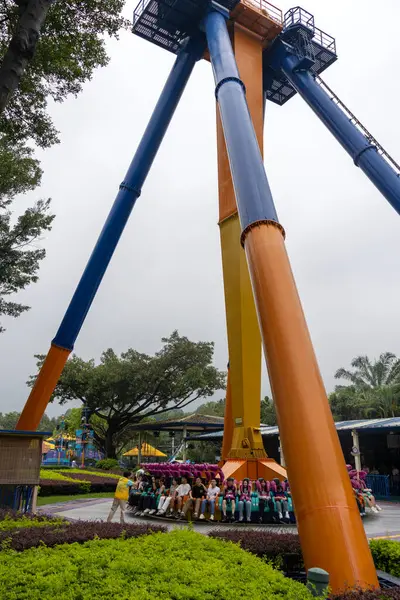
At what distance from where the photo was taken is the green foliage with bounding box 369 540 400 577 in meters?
6.62

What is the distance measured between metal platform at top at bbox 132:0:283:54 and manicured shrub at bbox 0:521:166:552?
17.4m

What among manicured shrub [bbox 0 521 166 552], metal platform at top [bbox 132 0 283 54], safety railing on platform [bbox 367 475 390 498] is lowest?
manicured shrub [bbox 0 521 166 552]

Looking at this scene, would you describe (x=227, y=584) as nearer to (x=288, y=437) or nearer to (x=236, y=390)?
(x=288, y=437)

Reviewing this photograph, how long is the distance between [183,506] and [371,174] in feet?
37.9

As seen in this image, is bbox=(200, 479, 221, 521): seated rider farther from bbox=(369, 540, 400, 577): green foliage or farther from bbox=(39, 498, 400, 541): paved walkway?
bbox=(369, 540, 400, 577): green foliage

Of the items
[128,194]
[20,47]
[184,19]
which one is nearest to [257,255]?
[20,47]

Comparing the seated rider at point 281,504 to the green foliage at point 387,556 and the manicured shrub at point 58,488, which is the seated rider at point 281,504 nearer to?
the green foliage at point 387,556

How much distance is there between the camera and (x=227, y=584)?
15.6 feet

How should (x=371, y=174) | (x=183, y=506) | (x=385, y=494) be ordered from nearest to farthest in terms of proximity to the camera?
(x=183, y=506) → (x=371, y=174) → (x=385, y=494)

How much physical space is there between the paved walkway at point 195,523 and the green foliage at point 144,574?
5282 millimetres

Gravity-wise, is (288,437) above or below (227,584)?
above

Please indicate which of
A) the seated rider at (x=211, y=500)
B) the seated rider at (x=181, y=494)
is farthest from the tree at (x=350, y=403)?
the seated rider at (x=211, y=500)

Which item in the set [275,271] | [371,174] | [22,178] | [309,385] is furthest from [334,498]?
[22,178]

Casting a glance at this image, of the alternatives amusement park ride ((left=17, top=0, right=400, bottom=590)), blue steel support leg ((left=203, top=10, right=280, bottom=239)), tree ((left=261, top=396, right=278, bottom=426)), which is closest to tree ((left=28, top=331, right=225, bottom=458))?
tree ((left=261, top=396, right=278, bottom=426))
